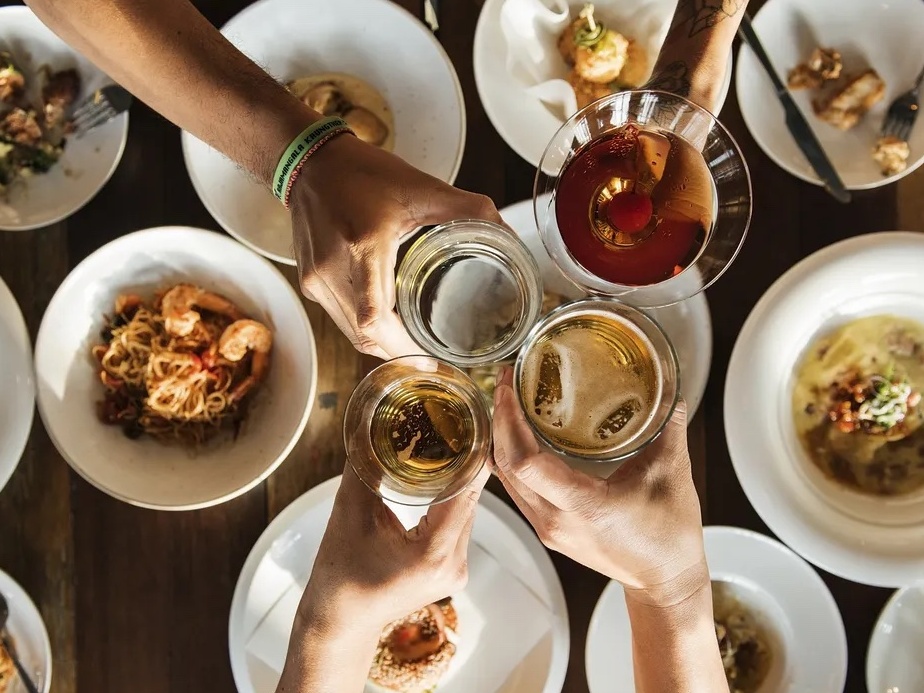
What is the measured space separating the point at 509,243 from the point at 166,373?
689 mm

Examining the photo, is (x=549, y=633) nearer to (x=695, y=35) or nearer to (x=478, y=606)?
(x=478, y=606)

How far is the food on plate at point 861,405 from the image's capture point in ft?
4.11

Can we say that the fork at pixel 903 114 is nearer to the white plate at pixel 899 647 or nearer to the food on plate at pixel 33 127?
the white plate at pixel 899 647

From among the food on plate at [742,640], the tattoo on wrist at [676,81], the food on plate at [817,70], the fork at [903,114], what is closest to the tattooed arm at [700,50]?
the tattoo on wrist at [676,81]

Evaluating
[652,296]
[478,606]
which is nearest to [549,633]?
[478,606]

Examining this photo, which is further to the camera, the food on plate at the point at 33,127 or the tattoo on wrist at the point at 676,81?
the food on plate at the point at 33,127

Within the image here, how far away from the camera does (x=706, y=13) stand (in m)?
1.02

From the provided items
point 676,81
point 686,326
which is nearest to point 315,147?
point 676,81

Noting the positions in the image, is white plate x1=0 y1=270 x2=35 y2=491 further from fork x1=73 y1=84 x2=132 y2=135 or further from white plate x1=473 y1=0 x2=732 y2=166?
white plate x1=473 y1=0 x2=732 y2=166

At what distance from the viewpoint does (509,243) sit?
35.3 inches

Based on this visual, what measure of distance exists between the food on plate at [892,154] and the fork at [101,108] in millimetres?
1260

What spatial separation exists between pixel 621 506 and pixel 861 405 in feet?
2.00

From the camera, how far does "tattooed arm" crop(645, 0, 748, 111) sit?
3.34ft

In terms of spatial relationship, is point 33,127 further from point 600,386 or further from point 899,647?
point 899,647
